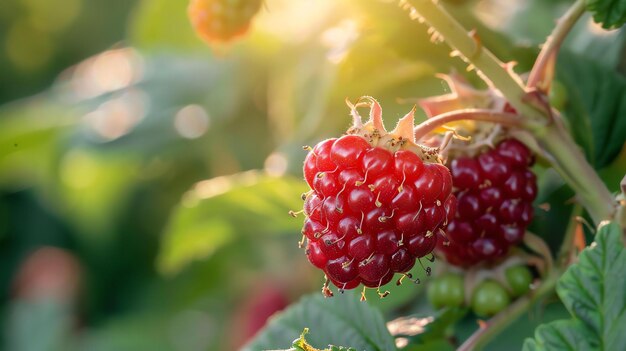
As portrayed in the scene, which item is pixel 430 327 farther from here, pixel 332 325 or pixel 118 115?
pixel 118 115

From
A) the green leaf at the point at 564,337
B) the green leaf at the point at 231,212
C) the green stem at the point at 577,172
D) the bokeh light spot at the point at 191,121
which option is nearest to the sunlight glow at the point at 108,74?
the bokeh light spot at the point at 191,121

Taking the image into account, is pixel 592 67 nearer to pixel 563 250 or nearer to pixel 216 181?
pixel 563 250

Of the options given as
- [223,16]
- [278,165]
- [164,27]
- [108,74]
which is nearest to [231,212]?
[278,165]

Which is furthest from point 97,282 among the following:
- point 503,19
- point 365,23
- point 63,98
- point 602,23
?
point 602,23

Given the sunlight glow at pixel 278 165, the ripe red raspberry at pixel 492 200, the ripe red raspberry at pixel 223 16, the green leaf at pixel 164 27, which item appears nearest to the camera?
the ripe red raspberry at pixel 492 200

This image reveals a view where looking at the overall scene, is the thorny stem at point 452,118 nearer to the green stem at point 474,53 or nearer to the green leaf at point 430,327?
the green stem at point 474,53

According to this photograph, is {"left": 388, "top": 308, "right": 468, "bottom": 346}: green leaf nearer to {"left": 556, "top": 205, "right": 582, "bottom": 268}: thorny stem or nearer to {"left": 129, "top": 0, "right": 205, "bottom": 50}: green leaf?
{"left": 556, "top": 205, "right": 582, "bottom": 268}: thorny stem

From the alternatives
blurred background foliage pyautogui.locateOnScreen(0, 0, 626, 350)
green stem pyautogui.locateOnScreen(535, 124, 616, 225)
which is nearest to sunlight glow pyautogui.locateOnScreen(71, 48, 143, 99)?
blurred background foliage pyautogui.locateOnScreen(0, 0, 626, 350)
